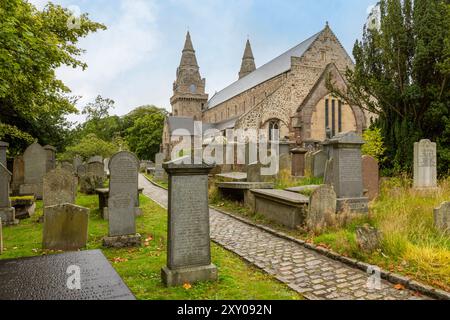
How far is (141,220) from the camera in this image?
336 inches

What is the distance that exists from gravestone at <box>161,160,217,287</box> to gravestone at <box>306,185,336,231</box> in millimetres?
3103

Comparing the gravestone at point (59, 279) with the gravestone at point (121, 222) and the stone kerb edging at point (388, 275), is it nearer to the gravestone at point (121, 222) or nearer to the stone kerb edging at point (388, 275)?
the gravestone at point (121, 222)

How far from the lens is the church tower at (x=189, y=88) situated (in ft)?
166

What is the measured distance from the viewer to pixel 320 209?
22.2 feet

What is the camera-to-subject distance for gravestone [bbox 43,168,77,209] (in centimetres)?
748

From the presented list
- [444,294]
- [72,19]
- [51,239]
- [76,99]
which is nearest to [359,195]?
[444,294]

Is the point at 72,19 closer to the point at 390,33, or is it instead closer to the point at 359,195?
the point at 359,195

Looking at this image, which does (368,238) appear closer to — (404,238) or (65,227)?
(404,238)

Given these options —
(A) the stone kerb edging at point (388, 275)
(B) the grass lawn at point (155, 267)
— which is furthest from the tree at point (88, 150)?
(A) the stone kerb edging at point (388, 275)

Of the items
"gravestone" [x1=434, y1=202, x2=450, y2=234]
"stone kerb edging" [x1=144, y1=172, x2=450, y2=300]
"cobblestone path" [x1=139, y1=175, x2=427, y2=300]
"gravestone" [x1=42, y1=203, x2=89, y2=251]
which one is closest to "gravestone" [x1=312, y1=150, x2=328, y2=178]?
"cobblestone path" [x1=139, y1=175, x2=427, y2=300]

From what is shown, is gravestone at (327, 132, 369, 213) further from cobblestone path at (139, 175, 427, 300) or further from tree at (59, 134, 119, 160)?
tree at (59, 134, 119, 160)

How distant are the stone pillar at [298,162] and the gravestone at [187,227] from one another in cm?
961

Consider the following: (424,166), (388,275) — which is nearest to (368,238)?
(388,275)
